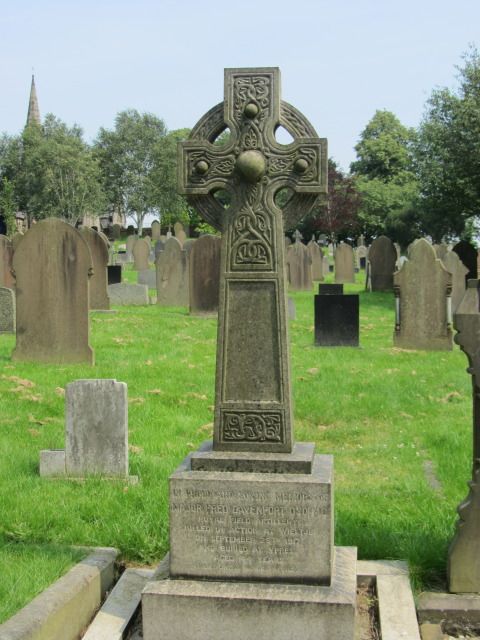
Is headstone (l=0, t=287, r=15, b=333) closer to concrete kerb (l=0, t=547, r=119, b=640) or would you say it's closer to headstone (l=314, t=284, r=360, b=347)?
headstone (l=314, t=284, r=360, b=347)

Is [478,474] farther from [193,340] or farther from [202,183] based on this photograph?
[193,340]

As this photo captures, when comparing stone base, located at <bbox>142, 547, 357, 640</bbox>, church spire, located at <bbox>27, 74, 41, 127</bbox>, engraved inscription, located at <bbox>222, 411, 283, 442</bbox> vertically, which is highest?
church spire, located at <bbox>27, 74, 41, 127</bbox>

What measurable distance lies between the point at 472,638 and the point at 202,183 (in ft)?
9.69

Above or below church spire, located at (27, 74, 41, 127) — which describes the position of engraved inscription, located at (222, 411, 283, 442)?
below

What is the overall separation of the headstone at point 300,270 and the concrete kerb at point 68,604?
75.8 feet

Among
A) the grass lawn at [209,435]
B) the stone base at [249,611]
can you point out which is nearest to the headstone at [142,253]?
the grass lawn at [209,435]

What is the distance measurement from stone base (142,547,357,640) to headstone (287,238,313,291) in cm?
2377

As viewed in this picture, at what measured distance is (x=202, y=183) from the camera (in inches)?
188

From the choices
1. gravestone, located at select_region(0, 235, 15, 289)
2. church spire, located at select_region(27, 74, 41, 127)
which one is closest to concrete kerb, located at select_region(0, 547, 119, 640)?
gravestone, located at select_region(0, 235, 15, 289)

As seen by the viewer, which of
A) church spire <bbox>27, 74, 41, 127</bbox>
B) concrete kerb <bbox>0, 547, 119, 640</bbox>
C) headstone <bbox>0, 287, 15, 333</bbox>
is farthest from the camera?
church spire <bbox>27, 74, 41, 127</bbox>

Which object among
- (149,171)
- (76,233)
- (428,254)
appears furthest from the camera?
(149,171)

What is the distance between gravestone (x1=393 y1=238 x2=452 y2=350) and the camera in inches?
569

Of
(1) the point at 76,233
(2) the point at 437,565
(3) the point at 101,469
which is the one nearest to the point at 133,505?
(3) the point at 101,469

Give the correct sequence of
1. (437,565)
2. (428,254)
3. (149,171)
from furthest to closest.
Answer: (149,171)
(428,254)
(437,565)
